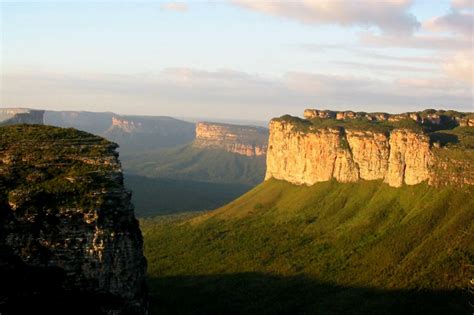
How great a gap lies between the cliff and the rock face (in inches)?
2920

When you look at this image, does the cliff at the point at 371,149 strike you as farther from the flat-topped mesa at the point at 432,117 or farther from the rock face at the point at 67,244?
the rock face at the point at 67,244

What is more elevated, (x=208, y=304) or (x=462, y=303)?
(x=462, y=303)

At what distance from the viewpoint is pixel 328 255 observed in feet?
346

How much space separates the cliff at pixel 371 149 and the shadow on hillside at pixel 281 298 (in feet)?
96.1

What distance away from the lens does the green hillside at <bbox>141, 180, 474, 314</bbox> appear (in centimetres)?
8356

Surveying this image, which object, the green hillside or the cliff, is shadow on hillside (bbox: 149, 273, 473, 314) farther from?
the cliff

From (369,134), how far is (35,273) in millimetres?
101123

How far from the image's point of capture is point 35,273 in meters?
39.8

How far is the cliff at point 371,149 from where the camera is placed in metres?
110

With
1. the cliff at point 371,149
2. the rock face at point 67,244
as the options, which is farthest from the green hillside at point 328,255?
the rock face at point 67,244

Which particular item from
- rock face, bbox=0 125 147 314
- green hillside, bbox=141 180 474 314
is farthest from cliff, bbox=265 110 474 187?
rock face, bbox=0 125 147 314

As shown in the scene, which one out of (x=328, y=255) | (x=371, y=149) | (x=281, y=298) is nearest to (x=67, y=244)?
(x=281, y=298)

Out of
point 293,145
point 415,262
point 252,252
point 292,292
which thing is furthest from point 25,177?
point 293,145

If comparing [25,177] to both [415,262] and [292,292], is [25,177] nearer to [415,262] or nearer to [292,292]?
[292,292]
